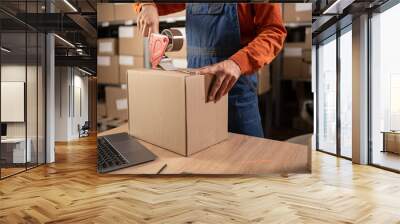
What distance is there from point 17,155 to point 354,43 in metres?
5.46

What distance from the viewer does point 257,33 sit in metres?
4.84

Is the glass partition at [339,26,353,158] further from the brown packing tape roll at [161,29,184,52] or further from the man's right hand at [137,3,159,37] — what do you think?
the man's right hand at [137,3,159,37]

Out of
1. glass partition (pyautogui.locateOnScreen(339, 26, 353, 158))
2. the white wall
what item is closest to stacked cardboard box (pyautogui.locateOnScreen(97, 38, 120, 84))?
the white wall

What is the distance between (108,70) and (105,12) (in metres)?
0.69

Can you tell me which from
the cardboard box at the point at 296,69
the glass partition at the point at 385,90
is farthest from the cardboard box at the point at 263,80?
the glass partition at the point at 385,90

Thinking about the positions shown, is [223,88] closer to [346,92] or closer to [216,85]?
[216,85]

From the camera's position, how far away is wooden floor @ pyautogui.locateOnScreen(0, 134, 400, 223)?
3.44 metres

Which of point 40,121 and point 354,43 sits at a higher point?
point 354,43

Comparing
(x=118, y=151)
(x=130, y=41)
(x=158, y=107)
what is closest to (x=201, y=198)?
(x=158, y=107)

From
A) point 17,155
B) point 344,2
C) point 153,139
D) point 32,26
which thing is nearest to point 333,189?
point 153,139

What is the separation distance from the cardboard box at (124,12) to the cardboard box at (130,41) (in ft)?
0.32

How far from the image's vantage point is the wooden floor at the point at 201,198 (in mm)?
3441

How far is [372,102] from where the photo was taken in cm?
645

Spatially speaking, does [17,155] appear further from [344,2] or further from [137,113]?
[344,2]
